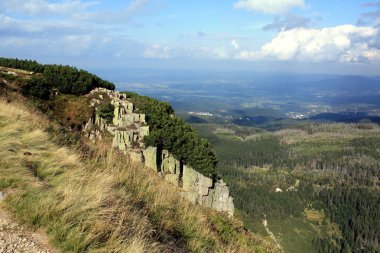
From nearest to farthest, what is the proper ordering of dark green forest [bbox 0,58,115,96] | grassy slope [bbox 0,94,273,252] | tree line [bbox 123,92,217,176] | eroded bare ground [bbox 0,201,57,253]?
1. eroded bare ground [bbox 0,201,57,253]
2. grassy slope [bbox 0,94,273,252]
3. dark green forest [bbox 0,58,115,96]
4. tree line [bbox 123,92,217,176]

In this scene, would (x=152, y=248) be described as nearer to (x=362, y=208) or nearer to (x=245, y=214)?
(x=245, y=214)

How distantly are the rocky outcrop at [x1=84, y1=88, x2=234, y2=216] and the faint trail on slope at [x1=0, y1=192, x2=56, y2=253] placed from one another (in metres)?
17.0

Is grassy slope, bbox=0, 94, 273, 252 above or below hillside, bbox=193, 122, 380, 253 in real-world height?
above

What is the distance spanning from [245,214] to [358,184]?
8799cm

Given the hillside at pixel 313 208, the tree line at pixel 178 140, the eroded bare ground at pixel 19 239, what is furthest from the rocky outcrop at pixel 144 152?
the hillside at pixel 313 208

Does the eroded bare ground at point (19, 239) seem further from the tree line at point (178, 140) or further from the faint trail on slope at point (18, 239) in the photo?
the tree line at point (178, 140)

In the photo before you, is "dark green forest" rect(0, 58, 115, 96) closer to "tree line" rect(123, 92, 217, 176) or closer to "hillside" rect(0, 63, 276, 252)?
"tree line" rect(123, 92, 217, 176)

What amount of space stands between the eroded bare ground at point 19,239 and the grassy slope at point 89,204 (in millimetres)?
160

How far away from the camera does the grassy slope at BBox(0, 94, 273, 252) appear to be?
19.9 ft

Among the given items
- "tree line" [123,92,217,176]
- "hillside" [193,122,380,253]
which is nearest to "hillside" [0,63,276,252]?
"tree line" [123,92,217,176]

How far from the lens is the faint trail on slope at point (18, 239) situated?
5355 mm

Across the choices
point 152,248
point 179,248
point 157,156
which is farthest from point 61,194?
point 157,156

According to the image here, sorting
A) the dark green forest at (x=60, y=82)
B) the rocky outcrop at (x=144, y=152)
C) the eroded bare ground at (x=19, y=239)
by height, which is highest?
the dark green forest at (x=60, y=82)

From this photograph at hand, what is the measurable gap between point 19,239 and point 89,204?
131 cm
